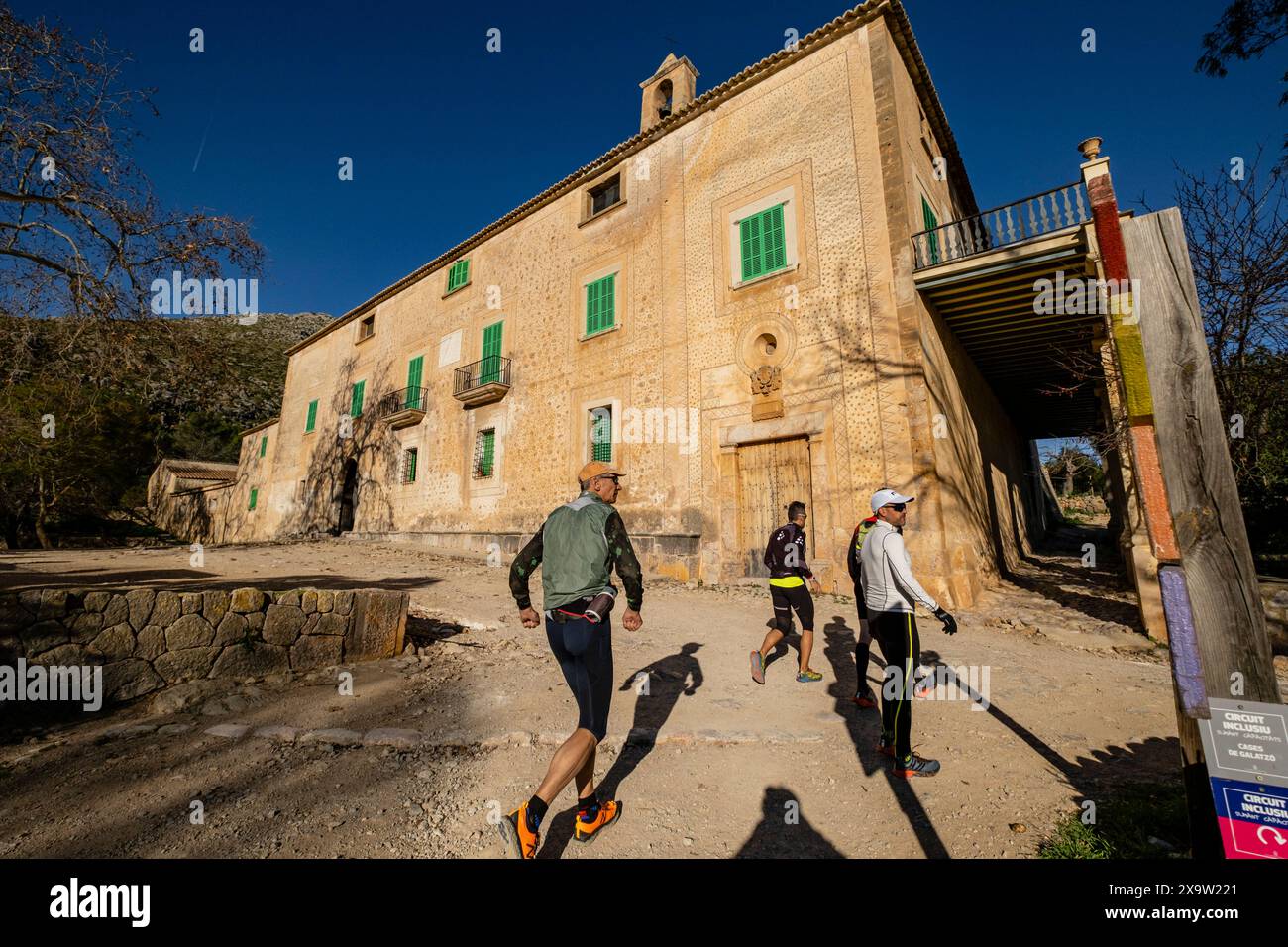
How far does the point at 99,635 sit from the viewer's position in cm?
390

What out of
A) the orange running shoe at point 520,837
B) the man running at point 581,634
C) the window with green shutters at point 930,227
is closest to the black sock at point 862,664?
the man running at point 581,634

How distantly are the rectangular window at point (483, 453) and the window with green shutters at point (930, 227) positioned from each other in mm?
11608

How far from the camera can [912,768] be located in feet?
10.5

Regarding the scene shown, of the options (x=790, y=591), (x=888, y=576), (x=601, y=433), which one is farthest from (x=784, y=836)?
(x=601, y=433)

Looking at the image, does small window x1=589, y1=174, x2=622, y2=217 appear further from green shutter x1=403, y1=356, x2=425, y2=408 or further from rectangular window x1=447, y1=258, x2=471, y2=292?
green shutter x1=403, y1=356, x2=425, y2=408

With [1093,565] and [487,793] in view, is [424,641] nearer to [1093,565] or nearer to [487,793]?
[487,793]

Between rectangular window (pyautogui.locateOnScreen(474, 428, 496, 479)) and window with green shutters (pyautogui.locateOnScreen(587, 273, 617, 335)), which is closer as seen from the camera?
window with green shutters (pyautogui.locateOnScreen(587, 273, 617, 335))

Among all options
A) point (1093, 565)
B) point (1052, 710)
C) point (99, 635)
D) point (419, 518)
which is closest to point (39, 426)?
point (419, 518)

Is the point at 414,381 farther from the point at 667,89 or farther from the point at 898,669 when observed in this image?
the point at 898,669

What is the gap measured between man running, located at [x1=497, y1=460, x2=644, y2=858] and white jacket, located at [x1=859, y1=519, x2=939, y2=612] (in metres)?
1.72

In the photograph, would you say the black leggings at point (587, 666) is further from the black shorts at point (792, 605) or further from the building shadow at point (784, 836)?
the black shorts at point (792, 605)

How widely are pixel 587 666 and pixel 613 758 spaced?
1310mm

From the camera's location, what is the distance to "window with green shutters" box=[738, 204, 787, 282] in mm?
10391

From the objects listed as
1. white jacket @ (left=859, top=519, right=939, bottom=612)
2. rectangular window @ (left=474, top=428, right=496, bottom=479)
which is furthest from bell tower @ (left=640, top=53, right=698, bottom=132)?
white jacket @ (left=859, top=519, right=939, bottom=612)
